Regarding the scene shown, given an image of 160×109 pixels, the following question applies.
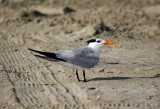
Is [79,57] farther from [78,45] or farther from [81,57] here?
[78,45]

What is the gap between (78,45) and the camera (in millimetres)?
14719

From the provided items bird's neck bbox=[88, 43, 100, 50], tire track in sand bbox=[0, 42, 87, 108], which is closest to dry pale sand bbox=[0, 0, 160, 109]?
tire track in sand bbox=[0, 42, 87, 108]

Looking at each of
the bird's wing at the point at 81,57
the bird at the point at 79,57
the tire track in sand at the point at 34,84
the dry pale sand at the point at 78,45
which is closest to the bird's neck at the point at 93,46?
the bird at the point at 79,57

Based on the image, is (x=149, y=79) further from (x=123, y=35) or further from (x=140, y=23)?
(x=140, y=23)

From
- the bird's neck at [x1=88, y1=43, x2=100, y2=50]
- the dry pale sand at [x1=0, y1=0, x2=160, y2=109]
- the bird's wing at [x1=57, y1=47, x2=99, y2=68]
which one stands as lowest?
the dry pale sand at [x1=0, y1=0, x2=160, y2=109]

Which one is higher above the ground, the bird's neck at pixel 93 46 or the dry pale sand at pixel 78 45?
the bird's neck at pixel 93 46

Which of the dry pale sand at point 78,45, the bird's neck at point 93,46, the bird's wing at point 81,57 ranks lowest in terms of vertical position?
the dry pale sand at point 78,45

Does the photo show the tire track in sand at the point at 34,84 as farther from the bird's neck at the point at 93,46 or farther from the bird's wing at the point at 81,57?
the bird's neck at the point at 93,46

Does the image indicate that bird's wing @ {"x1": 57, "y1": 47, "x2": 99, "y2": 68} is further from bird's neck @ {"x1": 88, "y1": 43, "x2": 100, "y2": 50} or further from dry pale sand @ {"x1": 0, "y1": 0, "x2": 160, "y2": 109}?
dry pale sand @ {"x1": 0, "y1": 0, "x2": 160, "y2": 109}

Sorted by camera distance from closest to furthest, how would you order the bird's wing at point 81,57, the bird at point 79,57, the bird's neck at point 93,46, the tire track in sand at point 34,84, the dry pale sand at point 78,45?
1. the tire track in sand at point 34,84
2. the dry pale sand at point 78,45
3. the bird at point 79,57
4. the bird's wing at point 81,57
5. the bird's neck at point 93,46

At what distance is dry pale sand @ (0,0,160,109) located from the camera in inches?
347

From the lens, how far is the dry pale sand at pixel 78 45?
8.81 meters

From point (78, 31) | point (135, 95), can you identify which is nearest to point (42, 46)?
point (78, 31)

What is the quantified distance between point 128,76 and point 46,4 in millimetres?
13139
